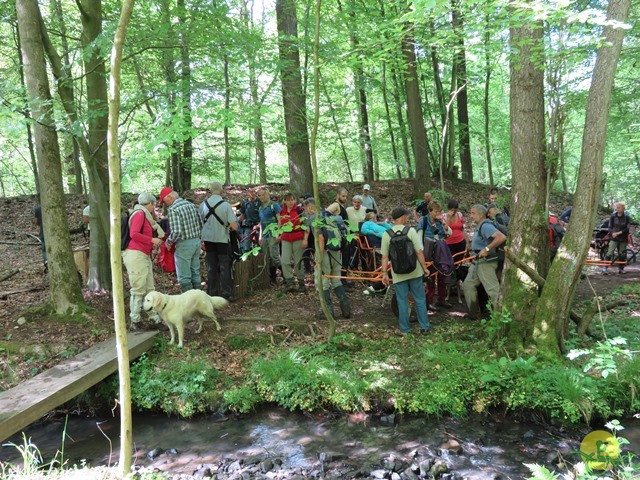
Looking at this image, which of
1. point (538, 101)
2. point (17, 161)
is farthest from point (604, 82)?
point (17, 161)

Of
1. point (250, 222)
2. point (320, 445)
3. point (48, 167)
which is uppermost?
point (48, 167)

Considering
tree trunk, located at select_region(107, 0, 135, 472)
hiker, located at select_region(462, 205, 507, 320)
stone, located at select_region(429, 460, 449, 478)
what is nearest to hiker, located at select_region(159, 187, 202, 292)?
tree trunk, located at select_region(107, 0, 135, 472)

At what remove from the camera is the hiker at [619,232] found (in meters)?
10.8

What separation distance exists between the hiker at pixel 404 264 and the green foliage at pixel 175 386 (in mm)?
2851

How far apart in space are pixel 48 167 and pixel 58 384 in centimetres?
335

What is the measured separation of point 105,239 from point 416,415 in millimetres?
6014

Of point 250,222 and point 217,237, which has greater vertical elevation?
point 250,222

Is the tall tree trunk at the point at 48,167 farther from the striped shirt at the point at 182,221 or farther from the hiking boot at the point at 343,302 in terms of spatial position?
the hiking boot at the point at 343,302

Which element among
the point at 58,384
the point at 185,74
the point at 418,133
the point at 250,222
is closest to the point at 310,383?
the point at 58,384

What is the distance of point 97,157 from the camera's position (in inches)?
305

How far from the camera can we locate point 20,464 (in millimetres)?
4566

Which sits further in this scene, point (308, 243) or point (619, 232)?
point (619, 232)

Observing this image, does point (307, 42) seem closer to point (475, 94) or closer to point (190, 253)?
point (190, 253)

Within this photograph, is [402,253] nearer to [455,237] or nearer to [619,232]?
[455,237]
